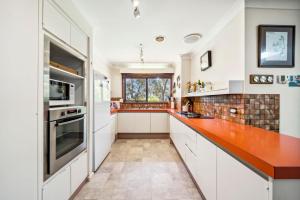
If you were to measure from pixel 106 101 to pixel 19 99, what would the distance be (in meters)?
1.86

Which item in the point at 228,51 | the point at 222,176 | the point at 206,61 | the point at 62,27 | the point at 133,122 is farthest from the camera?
the point at 133,122

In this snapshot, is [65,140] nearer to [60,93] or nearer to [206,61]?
[60,93]

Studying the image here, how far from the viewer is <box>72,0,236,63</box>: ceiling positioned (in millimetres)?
1838

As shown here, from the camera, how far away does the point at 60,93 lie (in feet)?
5.34

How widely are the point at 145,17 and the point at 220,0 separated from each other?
94cm

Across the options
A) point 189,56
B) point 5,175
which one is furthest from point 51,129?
point 189,56

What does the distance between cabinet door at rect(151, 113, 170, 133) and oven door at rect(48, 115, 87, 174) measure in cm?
270

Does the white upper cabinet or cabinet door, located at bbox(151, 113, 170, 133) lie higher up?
the white upper cabinet

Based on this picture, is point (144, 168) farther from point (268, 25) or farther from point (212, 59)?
point (268, 25)

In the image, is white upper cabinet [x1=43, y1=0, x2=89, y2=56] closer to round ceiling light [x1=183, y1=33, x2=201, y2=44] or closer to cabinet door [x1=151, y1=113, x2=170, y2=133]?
round ceiling light [x1=183, y1=33, x2=201, y2=44]

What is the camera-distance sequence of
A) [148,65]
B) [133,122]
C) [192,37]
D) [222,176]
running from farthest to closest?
1. [148,65]
2. [133,122]
3. [192,37]
4. [222,176]

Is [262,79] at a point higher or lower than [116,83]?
lower

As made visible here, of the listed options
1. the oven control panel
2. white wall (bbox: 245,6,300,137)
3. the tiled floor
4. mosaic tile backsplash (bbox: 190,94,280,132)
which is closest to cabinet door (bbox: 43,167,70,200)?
the tiled floor

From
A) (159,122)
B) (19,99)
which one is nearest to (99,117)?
(19,99)
